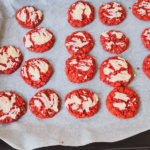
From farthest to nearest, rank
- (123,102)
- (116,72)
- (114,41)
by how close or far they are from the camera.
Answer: (114,41) → (116,72) → (123,102)

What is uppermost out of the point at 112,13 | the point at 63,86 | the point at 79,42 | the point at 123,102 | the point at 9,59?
the point at 112,13

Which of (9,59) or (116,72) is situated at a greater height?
(9,59)

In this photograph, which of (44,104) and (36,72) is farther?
(36,72)

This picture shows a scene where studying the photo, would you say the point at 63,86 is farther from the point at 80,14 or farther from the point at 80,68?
the point at 80,14

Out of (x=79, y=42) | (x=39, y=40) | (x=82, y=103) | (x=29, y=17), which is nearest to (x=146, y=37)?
(x=79, y=42)

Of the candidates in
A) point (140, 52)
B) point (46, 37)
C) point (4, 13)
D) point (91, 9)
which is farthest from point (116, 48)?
point (4, 13)

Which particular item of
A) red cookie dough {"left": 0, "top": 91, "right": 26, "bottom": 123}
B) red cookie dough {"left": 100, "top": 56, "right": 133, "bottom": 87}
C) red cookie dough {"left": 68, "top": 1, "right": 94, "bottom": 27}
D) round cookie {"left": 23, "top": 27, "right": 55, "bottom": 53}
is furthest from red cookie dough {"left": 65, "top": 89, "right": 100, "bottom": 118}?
red cookie dough {"left": 68, "top": 1, "right": 94, "bottom": 27}

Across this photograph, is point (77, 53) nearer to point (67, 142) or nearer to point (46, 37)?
point (46, 37)
